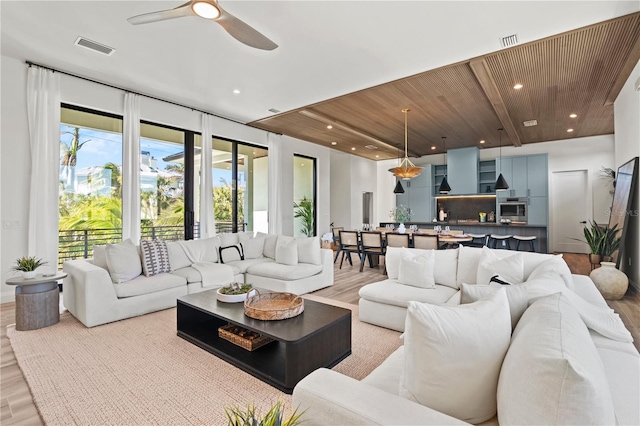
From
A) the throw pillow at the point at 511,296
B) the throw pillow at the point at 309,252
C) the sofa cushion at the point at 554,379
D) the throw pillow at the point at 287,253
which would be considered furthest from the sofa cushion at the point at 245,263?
the sofa cushion at the point at 554,379

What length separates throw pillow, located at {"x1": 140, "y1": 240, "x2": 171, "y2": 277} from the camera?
13.1 ft

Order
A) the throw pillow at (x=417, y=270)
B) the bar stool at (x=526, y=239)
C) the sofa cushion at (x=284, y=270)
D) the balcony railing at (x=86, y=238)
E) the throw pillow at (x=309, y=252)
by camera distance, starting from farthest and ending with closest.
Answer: the bar stool at (x=526, y=239) < the throw pillow at (x=309, y=252) < the balcony railing at (x=86, y=238) < the sofa cushion at (x=284, y=270) < the throw pillow at (x=417, y=270)

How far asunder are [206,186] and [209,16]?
4.04m

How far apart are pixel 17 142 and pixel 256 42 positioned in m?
3.80

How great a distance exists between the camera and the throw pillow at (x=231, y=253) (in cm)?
506

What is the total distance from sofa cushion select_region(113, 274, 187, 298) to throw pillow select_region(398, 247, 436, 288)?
282 centimetres

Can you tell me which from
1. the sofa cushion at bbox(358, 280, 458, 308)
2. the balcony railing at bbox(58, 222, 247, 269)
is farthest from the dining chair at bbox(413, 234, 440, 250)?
the balcony railing at bbox(58, 222, 247, 269)

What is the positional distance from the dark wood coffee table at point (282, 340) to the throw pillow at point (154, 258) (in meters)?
1.23

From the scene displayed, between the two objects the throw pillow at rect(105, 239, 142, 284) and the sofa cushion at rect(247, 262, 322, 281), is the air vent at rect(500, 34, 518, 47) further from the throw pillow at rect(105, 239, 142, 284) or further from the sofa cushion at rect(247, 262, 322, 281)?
the throw pillow at rect(105, 239, 142, 284)

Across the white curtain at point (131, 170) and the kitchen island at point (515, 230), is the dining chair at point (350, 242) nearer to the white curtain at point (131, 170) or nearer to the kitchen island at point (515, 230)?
the kitchen island at point (515, 230)

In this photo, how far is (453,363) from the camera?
1102mm

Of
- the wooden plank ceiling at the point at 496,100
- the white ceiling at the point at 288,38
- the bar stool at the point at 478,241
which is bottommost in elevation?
the bar stool at the point at 478,241

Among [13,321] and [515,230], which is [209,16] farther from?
[515,230]

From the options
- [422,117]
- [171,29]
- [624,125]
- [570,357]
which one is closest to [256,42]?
[171,29]
